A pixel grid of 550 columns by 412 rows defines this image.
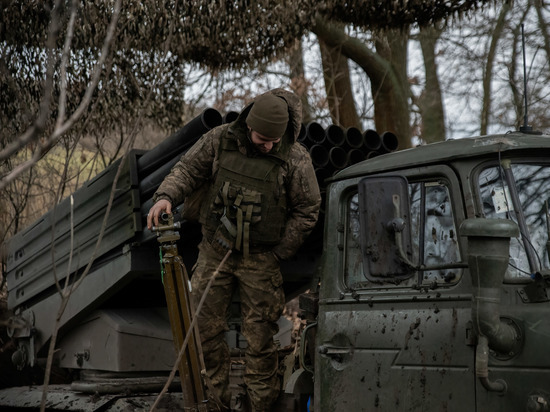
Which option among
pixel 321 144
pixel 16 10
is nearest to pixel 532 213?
pixel 321 144

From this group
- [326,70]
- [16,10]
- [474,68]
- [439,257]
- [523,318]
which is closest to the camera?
[523,318]

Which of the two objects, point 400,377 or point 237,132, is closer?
point 400,377

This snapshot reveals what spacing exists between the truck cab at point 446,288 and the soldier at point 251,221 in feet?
1.87

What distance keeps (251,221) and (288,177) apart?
0.33m

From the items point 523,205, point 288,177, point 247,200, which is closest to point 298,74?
point 288,177

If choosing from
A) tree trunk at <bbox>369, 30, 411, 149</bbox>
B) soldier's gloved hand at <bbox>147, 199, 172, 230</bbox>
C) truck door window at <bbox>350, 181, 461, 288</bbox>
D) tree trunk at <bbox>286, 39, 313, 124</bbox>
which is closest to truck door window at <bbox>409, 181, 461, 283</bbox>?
truck door window at <bbox>350, 181, 461, 288</bbox>

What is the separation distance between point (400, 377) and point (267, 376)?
1.06m

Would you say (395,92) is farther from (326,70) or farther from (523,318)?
(523,318)

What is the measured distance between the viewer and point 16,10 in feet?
23.3

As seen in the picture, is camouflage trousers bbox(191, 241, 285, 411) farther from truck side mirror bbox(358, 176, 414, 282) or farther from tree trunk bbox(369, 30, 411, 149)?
tree trunk bbox(369, 30, 411, 149)

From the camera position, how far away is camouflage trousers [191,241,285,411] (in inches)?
170

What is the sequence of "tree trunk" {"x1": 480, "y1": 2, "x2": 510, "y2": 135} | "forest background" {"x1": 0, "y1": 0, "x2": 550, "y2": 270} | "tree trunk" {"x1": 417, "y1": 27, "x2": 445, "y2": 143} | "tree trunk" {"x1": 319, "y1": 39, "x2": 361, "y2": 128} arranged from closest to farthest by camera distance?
"forest background" {"x1": 0, "y1": 0, "x2": 550, "y2": 270}, "tree trunk" {"x1": 319, "y1": 39, "x2": 361, "y2": 128}, "tree trunk" {"x1": 480, "y1": 2, "x2": 510, "y2": 135}, "tree trunk" {"x1": 417, "y1": 27, "x2": 445, "y2": 143}

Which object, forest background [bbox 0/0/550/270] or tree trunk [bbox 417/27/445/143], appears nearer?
forest background [bbox 0/0/550/270]

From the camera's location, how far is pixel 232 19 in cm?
869
